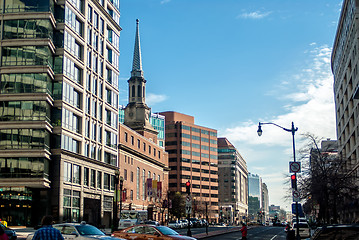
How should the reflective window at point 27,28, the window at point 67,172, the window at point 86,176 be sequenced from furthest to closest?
the window at point 86,176
the window at point 67,172
the reflective window at point 27,28

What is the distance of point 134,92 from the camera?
400 ft

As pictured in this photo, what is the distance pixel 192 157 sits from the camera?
17925 cm

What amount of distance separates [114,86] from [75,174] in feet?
67.6

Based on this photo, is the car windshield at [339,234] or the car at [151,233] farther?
the car at [151,233]

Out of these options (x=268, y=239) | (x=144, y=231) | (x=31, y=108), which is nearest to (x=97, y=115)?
(x=31, y=108)

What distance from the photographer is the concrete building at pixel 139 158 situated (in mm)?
Result: 87019

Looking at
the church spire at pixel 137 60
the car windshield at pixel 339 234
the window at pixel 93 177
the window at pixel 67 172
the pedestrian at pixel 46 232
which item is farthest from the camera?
the church spire at pixel 137 60

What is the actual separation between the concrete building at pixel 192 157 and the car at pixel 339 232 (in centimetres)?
15687

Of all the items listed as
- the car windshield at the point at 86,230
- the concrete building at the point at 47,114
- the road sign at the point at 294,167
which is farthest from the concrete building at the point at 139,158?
the car windshield at the point at 86,230

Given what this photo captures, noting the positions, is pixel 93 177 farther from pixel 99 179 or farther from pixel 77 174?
pixel 77 174

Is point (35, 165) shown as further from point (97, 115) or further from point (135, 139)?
point (135, 139)

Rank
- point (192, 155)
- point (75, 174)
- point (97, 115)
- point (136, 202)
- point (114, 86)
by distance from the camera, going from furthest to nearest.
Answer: point (192, 155), point (136, 202), point (114, 86), point (97, 115), point (75, 174)

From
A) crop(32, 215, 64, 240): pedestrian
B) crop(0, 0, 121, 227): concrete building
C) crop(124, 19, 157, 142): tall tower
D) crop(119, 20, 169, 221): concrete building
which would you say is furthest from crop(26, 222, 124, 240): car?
crop(124, 19, 157, 142): tall tower

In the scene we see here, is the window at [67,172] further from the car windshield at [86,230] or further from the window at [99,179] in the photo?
the car windshield at [86,230]
